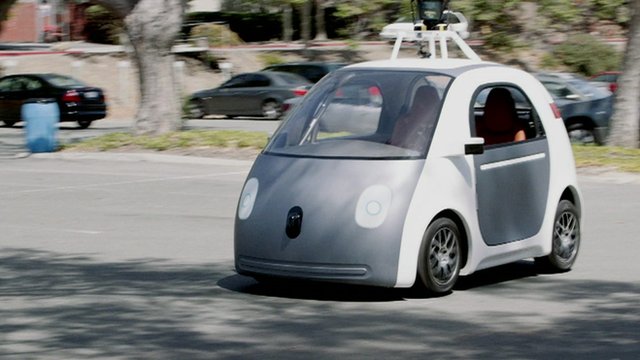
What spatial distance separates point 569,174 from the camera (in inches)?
425

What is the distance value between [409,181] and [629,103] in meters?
14.1

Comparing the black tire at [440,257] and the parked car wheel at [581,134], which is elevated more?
the black tire at [440,257]

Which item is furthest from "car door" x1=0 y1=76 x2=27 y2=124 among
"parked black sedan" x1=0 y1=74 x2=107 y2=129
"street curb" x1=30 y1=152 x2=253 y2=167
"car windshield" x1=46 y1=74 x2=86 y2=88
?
"street curb" x1=30 y1=152 x2=253 y2=167

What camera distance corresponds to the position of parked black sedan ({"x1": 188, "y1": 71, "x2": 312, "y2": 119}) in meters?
39.6

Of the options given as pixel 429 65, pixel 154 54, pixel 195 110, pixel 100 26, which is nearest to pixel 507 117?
pixel 429 65

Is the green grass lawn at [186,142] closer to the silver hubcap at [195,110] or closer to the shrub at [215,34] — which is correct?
the silver hubcap at [195,110]

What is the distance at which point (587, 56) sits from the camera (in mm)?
50156

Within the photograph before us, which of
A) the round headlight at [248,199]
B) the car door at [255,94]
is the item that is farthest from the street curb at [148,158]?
the car door at [255,94]

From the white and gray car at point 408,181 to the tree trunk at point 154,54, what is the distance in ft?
50.5

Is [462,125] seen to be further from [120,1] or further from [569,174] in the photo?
[120,1]

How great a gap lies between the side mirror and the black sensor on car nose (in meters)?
1.31

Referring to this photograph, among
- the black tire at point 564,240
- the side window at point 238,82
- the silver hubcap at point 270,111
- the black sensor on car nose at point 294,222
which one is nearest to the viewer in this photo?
the black sensor on car nose at point 294,222

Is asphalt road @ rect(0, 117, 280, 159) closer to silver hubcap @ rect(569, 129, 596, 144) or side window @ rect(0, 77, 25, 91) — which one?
side window @ rect(0, 77, 25, 91)

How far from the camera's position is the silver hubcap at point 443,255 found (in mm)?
9469
